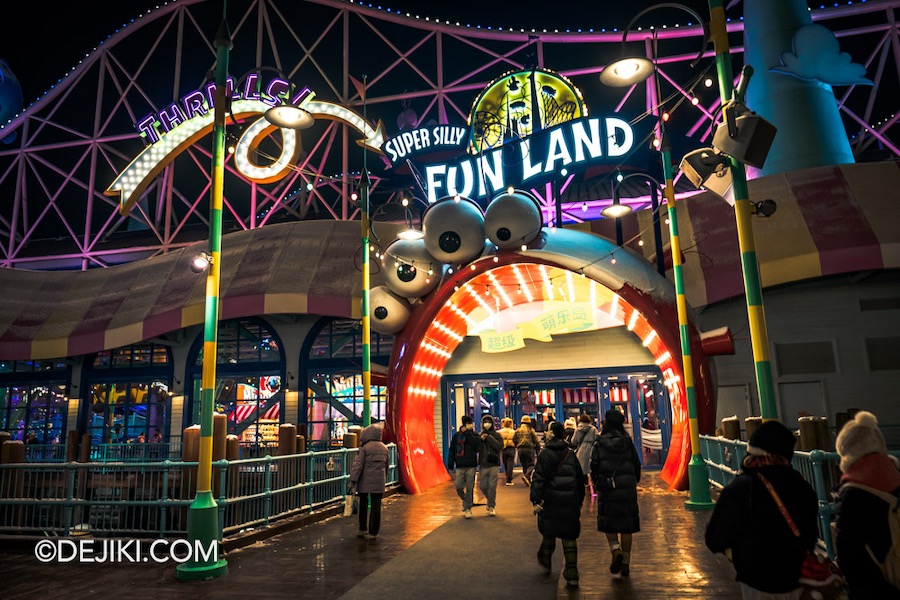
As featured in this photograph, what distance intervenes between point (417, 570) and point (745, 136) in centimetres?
613

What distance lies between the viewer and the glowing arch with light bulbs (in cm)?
1397

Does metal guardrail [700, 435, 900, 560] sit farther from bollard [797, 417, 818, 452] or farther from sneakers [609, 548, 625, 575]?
sneakers [609, 548, 625, 575]

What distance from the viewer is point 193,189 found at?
43.7 meters

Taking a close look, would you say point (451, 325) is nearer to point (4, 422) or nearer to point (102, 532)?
point (102, 532)

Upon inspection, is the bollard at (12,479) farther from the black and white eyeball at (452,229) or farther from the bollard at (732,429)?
the bollard at (732,429)

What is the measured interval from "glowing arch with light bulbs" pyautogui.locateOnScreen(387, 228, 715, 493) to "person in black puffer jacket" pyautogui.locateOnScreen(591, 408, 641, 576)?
6.62 meters

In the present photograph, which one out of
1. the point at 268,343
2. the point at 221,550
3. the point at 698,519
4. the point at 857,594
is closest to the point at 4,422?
the point at 268,343

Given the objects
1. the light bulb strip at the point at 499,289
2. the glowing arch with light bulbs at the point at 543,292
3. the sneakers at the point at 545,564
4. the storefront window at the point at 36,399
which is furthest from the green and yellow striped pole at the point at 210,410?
the storefront window at the point at 36,399

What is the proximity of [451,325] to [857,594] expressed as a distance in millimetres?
14358

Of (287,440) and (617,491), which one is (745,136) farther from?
(287,440)

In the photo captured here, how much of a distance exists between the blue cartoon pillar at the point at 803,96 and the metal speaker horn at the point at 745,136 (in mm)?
13143

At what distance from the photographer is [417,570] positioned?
739cm
